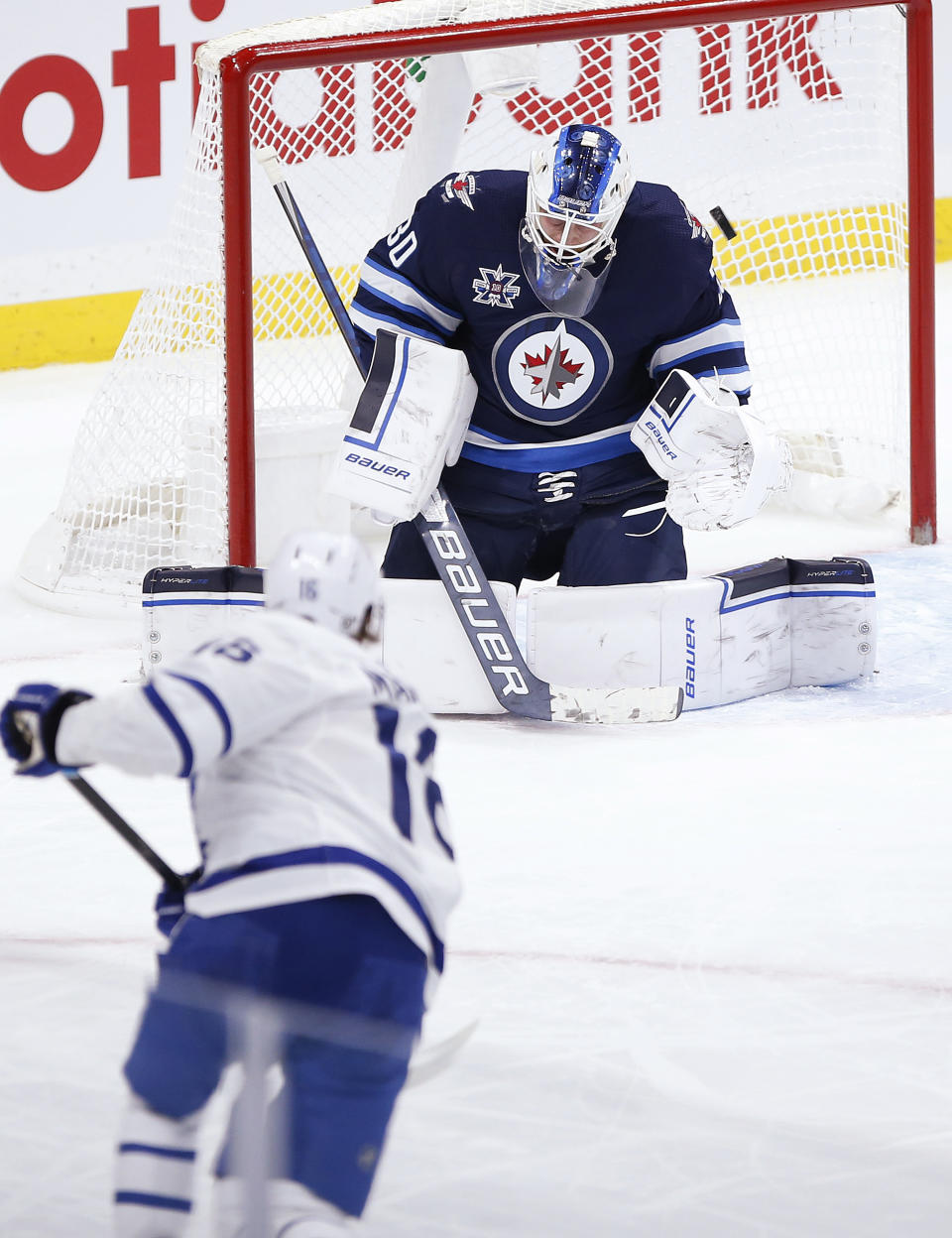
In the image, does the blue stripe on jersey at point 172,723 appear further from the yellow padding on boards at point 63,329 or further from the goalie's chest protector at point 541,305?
the yellow padding on boards at point 63,329

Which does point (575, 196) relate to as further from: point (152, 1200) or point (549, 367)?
point (152, 1200)

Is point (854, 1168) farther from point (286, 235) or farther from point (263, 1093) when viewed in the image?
point (286, 235)

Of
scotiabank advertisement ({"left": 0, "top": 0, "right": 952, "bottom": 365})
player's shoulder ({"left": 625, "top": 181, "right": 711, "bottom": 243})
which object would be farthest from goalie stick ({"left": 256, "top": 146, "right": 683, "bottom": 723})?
scotiabank advertisement ({"left": 0, "top": 0, "right": 952, "bottom": 365})

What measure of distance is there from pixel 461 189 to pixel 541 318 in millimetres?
237

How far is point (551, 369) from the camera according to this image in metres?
2.88

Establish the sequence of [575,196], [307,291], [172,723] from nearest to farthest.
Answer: [172,723]
[575,196]
[307,291]

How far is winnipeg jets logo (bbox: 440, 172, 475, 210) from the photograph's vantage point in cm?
282

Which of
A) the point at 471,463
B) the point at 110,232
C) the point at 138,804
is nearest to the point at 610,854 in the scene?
the point at 138,804

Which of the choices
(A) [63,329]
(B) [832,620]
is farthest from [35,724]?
(A) [63,329]

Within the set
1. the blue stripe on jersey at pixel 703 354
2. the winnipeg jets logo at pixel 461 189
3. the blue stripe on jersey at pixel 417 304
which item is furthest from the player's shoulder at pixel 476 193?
the blue stripe on jersey at pixel 703 354

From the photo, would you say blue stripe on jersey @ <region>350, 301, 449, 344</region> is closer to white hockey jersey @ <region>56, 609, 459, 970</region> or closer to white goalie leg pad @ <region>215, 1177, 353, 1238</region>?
white hockey jersey @ <region>56, 609, 459, 970</region>

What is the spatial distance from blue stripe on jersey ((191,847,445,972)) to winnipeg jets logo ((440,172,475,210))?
1818 mm

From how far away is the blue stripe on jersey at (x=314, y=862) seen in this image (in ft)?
3.77

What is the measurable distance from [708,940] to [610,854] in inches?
12.0
